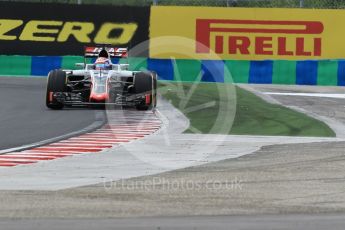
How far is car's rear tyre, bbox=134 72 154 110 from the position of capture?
1752 centimetres

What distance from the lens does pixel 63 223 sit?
6.48 meters

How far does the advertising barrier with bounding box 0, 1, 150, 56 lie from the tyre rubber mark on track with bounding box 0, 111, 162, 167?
33.5ft

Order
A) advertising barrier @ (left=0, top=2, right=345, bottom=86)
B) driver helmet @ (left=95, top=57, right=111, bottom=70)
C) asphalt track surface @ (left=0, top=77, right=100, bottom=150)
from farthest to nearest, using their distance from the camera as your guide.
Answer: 1. advertising barrier @ (left=0, top=2, right=345, bottom=86)
2. driver helmet @ (left=95, top=57, right=111, bottom=70)
3. asphalt track surface @ (left=0, top=77, right=100, bottom=150)

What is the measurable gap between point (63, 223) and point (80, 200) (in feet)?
3.31

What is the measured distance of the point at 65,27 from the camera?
1063 inches

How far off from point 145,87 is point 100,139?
5.06 metres

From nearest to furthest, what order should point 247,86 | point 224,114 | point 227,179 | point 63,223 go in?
point 63,223
point 227,179
point 224,114
point 247,86

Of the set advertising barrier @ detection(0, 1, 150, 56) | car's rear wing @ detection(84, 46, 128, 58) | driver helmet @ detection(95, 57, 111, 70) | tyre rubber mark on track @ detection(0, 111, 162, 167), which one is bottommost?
tyre rubber mark on track @ detection(0, 111, 162, 167)

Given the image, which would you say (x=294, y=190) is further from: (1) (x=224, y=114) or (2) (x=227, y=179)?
(1) (x=224, y=114)

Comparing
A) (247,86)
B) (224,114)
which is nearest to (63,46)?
(247,86)

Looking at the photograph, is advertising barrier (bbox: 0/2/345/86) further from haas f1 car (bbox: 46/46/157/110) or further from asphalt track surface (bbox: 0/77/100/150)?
haas f1 car (bbox: 46/46/157/110)

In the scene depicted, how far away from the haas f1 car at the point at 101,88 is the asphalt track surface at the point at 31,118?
1.01ft

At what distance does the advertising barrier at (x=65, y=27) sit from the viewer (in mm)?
26891

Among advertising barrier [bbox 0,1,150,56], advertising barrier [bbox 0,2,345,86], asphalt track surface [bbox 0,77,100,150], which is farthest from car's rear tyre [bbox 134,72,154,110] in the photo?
advertising barrier [bbox 0,1,150,56]
